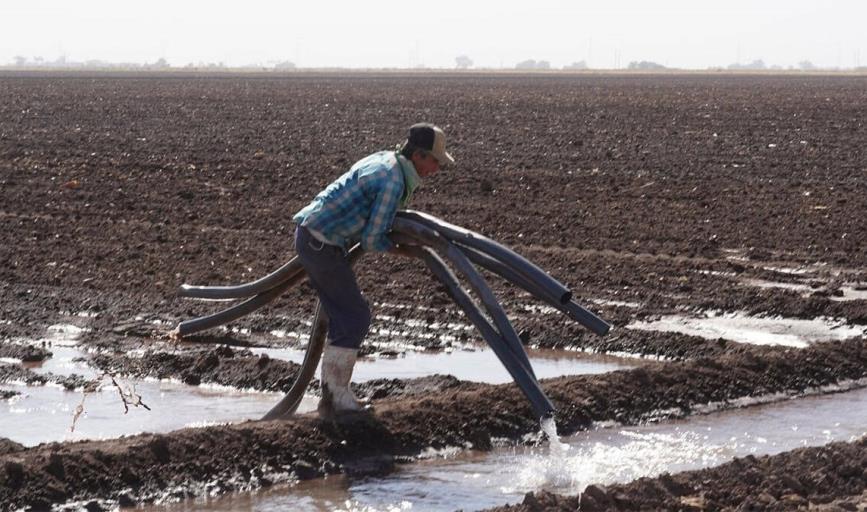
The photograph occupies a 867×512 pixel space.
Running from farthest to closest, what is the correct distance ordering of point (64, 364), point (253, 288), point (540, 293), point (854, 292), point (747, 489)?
point (854, 292) → point (64, 364) → point (253, 288) → point (540, 293) → point (747, 489)

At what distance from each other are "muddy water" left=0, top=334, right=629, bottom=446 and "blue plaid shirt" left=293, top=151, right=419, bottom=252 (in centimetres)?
156

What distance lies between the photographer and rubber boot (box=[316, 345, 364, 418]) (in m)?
8.52

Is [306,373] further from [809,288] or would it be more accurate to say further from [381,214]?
[809,288]

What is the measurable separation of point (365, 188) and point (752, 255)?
7.55m

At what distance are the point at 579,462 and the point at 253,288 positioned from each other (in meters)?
2.35

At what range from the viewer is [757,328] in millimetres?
11828

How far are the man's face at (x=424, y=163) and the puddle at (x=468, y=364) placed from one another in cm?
242

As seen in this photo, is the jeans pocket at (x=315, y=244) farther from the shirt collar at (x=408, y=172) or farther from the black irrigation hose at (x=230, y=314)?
the black irrigation hose at (x=230, y=314)

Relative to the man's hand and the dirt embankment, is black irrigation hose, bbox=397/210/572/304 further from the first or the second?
the dirt embankment

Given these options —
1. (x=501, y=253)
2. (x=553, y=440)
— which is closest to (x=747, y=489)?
(x=553, y=440)

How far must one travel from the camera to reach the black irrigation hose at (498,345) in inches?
316

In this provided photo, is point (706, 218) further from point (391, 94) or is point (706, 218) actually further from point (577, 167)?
point (391, 94)

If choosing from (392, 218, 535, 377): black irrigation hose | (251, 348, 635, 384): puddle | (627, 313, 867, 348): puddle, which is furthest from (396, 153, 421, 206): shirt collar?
(627, 313, 867, 348): puddle

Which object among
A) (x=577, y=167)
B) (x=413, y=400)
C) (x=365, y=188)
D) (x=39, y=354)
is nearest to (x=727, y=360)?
(x=413, y=400)
